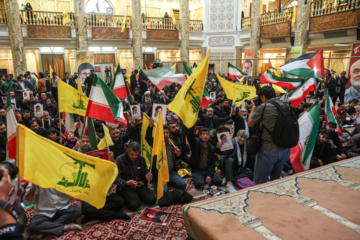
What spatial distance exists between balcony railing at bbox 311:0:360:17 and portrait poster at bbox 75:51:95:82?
11398 mm

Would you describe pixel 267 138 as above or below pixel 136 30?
below

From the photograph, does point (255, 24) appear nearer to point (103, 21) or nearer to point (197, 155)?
point (103, 21)

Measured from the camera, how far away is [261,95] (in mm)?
3279

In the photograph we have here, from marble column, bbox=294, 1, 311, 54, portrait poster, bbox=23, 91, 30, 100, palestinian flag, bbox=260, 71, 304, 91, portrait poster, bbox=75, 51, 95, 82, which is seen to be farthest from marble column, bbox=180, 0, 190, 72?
portrait poster, bbox=23, 91, 30, 100

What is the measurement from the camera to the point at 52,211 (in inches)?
131

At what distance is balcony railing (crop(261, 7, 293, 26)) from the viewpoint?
14100 mm

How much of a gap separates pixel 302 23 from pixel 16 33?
1477cm

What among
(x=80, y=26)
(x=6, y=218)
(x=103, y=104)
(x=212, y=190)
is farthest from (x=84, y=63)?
(x=6, y=218)

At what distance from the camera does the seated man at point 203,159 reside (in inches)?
189

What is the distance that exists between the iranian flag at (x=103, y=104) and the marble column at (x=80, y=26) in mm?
12181

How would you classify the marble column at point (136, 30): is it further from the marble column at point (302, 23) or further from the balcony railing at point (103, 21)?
the marble column at point (302, 23)

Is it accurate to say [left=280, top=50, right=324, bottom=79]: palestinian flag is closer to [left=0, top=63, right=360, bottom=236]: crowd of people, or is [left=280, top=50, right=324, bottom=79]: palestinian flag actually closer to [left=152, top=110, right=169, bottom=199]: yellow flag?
A: [left=0, top=63, right=360, bottom=236]: crowd of people

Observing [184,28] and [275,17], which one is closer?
[275,17]

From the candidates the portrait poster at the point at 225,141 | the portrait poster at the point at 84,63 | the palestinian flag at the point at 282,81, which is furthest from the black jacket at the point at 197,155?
the portrait poster at the point at 84,63
